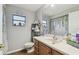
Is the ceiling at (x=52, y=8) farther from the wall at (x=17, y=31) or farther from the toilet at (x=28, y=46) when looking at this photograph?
the toilet at (x=28, y=46)

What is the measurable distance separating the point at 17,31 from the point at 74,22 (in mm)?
875

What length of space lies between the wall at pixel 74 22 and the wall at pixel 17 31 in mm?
585

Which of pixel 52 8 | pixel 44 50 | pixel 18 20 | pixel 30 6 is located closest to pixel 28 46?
pixel 44 50

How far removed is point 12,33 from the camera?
120 centimetres

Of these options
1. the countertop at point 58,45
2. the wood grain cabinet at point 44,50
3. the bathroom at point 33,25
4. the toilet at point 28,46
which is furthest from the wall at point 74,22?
the toilet at point 28,46

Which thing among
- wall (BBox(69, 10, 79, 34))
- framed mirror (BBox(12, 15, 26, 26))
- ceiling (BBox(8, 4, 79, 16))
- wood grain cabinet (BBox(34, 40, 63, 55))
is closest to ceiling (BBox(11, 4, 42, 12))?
ceiling (BBox(8, 4, 79, 16))

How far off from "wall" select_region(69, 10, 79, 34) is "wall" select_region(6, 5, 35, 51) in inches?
23.0

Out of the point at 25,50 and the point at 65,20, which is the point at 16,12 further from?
the point at 65,20

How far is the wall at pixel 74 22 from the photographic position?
3.70ft

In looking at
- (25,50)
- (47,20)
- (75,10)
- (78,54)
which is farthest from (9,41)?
(75,10)

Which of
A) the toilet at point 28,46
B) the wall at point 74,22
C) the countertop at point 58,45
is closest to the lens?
the countertop at point 58,45
